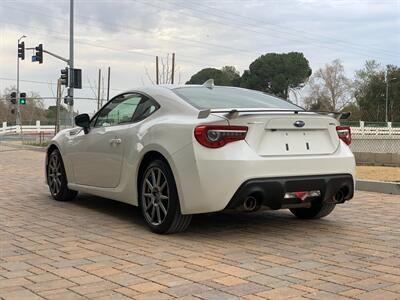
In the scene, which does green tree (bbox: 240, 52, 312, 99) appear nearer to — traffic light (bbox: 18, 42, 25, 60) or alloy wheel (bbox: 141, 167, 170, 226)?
traffic light (bbox: 18, 42, 25, 60)

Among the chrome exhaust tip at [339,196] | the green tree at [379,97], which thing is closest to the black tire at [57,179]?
the chrome exhaust tip at [339,196]

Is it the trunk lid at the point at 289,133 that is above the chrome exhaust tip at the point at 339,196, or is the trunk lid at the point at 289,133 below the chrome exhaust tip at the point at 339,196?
above

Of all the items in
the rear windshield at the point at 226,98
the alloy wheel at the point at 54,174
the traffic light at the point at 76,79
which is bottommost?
the alloy wheel at the point at 54,174

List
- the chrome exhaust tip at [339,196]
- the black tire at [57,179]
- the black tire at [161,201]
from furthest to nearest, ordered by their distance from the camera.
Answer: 1. the black tire at [57,179]
2. the chrome exhaust tip at [339,196]
3. the black tire at [161,201]

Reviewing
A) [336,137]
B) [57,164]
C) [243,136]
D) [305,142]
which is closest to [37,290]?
[243,136]

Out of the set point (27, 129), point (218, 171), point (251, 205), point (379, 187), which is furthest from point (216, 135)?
point (27, 129)

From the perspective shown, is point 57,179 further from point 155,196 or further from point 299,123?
point 299,123

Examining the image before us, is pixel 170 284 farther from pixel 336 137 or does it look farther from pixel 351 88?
pixel 351 88

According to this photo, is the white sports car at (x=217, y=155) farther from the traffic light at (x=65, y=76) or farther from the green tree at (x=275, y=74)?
the green tree at (x=275, y=74)

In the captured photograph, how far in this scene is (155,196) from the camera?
541cm

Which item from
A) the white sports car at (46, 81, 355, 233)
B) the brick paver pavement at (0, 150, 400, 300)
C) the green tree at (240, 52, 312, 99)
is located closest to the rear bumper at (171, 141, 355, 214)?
the white sports car at (46, 81, 355, 233)

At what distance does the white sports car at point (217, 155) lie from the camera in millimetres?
4875

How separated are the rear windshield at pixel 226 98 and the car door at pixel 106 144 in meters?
0.68

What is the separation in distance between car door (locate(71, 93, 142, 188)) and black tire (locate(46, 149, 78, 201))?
19.1 inches
